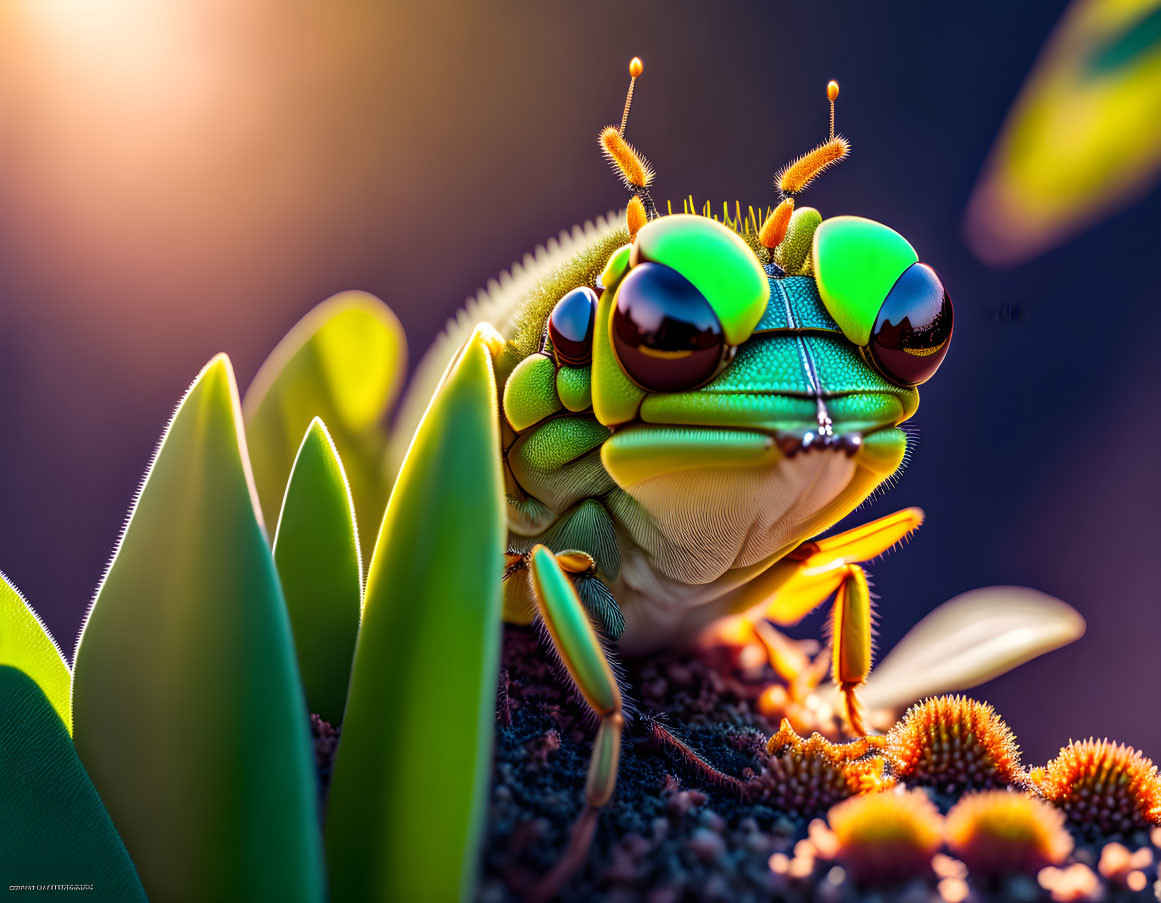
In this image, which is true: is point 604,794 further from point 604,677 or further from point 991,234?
point 991,234

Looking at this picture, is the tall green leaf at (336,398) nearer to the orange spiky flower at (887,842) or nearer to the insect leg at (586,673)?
the insect leg at (586,673)

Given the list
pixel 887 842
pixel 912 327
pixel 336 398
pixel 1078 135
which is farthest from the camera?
pixel 1078 135

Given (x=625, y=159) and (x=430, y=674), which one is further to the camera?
(x=625, y=159)

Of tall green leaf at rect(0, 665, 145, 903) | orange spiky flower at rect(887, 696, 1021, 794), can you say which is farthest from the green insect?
tall green leaf at rect(0, 665, 145, 903)

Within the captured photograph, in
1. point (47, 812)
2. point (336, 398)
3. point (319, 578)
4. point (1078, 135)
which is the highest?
point (1078, 135)

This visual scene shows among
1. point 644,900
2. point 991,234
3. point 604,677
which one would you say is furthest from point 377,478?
point 991,234

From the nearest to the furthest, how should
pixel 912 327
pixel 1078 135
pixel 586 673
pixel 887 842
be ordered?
pixel 887 842 → pixel 586 673 → pixel 912 327 → pixel 1078 135

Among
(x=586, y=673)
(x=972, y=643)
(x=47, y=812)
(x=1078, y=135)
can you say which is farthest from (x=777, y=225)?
(x=1078, y=135)

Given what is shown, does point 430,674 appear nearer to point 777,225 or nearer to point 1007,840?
point 1007,840
